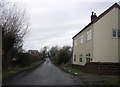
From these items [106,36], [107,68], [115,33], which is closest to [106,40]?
[106,36]

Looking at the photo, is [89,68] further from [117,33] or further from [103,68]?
[117,33]

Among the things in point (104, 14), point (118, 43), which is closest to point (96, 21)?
point (104, 14)

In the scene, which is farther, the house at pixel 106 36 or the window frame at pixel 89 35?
the window frame at pixel 89 35

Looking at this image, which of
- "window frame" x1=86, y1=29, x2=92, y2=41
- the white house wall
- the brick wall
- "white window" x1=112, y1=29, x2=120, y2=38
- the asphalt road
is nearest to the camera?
the asphalt road

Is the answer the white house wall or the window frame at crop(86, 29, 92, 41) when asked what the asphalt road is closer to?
the white house wall

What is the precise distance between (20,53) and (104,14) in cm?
1943

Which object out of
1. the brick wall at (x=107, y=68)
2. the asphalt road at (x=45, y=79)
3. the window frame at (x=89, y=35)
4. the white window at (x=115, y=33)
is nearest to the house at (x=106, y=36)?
the white window at (x=115, y=33)

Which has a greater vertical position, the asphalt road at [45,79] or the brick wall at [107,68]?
the brick wall at [107,68]

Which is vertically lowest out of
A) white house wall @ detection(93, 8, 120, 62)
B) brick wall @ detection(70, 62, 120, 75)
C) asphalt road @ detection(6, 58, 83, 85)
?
asphalt road @ detection(6, 58, 83, 85)

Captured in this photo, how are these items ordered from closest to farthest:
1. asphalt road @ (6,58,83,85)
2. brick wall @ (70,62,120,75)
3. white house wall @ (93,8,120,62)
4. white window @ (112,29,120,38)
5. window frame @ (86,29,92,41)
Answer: asphalt road @ (6,58,83,85) → brick wall @ (70,62,120,75) → white house wall @ (93,8,120,62) → white window @ (112,29,120,38) → window frame @ (86,29,92,41)

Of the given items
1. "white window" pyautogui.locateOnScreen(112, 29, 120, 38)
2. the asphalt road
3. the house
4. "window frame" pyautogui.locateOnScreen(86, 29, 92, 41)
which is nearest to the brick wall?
the asphalt road

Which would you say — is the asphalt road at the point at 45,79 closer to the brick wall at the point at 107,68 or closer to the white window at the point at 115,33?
the brick wall at the point at 107,68

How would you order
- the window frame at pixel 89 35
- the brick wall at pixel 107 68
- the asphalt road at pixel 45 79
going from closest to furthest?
the asphalt road at pixel 45 79
the brick wall at pixel 107 68
the window frame at pixel 89 35

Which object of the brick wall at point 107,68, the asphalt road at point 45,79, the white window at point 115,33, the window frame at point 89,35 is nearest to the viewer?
the asphalt road at point 45,79
